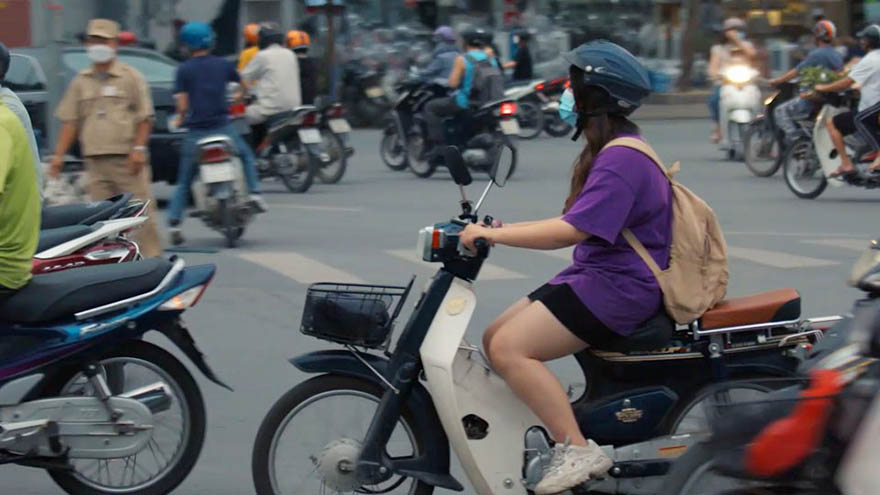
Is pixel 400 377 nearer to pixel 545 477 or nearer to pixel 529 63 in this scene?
pixel 545 477

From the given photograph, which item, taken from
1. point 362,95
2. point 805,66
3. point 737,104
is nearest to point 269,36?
point 805,66

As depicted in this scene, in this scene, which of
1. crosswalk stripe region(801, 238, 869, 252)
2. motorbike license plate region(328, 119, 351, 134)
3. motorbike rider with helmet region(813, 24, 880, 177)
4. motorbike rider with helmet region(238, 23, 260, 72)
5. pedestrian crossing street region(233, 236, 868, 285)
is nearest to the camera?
pedestrian crossing street region(233, 236, 868, 285)

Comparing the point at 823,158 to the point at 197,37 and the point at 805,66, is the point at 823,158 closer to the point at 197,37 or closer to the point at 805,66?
the point at 805,66

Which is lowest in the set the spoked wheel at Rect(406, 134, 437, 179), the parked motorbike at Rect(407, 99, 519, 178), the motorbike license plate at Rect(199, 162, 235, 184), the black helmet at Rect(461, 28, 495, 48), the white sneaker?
the spoked wheel at Rect(406, 134, 437, 179)

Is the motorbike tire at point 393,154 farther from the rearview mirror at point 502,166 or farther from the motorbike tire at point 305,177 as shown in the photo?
the rearview mirror at point 502,166

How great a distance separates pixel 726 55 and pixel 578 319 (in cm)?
1633

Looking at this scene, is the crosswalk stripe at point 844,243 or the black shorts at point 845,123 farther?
the black shorts at point 845,123

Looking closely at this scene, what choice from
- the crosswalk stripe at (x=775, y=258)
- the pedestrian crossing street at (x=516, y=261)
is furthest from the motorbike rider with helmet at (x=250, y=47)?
the crosswalk stripe at (x=775, y=258)

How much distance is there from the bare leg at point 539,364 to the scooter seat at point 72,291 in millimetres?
1373

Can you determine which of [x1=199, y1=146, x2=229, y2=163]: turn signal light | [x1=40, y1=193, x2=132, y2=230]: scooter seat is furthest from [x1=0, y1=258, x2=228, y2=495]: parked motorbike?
[x1=199, y1=146, x2=229, y2=163]: turn signal light

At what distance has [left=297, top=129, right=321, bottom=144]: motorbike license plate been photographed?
15195 mm

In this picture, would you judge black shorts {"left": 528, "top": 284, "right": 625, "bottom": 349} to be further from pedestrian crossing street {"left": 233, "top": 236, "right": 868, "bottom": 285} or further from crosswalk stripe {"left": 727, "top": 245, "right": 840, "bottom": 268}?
crosswalk stripe {"left": 727, "top": 245, "right": 840, "bottom": 268}

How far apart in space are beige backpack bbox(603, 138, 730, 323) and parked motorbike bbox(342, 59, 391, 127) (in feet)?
65.1

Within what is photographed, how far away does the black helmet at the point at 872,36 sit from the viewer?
46.5 ft
